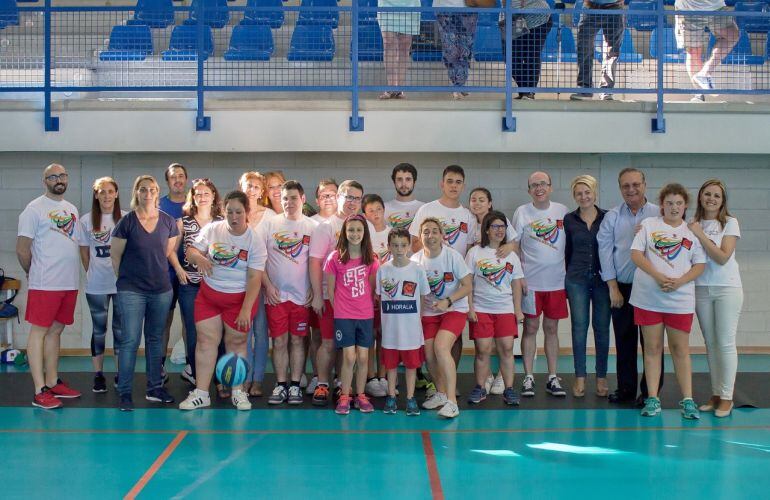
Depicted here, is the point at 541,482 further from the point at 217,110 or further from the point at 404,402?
the point at 217,110

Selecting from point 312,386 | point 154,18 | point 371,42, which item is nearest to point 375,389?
point 312,386

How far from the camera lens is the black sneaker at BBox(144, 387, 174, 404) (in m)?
6.54

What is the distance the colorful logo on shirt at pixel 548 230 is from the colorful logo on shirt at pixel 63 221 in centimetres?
359

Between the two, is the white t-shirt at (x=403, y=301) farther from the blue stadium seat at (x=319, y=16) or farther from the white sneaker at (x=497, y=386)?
the blue stadium seat at (x=319, y=16)

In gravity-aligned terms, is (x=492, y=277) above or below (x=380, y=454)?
above

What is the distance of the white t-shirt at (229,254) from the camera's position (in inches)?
247

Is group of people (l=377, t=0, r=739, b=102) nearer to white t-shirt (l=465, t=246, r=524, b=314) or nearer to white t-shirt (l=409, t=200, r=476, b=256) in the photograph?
white t-shirt (l=409, t=200, r=476, b=256)

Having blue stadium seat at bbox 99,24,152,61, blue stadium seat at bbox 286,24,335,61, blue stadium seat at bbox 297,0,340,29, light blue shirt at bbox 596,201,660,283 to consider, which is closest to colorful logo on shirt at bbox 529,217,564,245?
light blue shirt at bbox 596,201,660,283

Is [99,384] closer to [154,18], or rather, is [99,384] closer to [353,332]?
[353,332]

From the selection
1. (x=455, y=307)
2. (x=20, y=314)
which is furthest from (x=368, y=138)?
(x=20, y=314)

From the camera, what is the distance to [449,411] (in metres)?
6.10

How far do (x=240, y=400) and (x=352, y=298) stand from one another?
3.67 ft

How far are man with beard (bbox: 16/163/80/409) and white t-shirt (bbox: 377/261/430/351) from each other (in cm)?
243

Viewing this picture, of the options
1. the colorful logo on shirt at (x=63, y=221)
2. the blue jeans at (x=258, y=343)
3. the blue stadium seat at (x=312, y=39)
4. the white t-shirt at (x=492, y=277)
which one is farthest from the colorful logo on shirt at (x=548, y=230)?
the colorful logo on shirt at (x=63, y=221)
